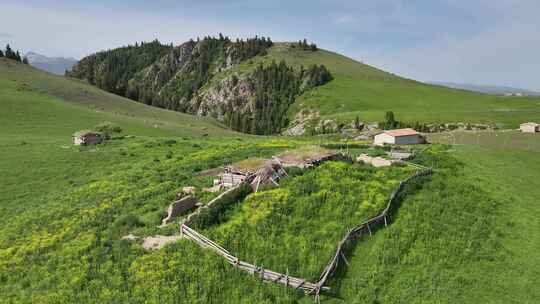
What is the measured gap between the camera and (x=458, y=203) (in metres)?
26.7

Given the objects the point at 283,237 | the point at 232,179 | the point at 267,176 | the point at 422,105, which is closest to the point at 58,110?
the point at 232,179

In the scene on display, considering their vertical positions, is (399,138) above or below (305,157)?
above

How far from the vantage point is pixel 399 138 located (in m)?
54.5

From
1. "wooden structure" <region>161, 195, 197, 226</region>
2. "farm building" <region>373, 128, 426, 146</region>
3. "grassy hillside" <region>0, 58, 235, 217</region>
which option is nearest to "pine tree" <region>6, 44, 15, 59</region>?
"grassy hillside" <region>0, 58, 235, 217</region>

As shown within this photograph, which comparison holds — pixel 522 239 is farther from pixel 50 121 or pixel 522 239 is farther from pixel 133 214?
pixel 50 121

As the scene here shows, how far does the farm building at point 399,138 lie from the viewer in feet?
178

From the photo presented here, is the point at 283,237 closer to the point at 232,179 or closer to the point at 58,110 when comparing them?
the point at 232,179

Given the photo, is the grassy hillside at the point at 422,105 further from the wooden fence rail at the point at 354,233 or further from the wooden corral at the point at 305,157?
the wooden fence rail at the point at 354,233

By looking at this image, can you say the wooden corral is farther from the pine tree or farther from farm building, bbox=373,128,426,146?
the pine tree

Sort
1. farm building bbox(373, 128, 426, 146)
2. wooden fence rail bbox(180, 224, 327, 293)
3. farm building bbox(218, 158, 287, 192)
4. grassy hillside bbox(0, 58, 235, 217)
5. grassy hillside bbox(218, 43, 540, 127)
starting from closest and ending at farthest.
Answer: wooden fence rail bbox(180, 224, 327, 293) → farm building bbox(218, 158, 287, 192) → grassy hillside bbox(0, 58, 235, 217) → farm building bbox(373, 128, 426, 146) → grassy hillside bbox(218, 43, 540, 127)

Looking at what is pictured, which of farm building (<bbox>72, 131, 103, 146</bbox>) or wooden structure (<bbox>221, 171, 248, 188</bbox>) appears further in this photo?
farm building (<bbox>72, 131, 103, 146</bbox>)

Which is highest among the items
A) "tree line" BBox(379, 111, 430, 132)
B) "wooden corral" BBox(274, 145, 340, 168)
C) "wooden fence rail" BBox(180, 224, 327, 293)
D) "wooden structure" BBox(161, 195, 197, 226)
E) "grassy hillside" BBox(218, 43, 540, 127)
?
"grassy hillside" BBox(218, 43, 540, 127)

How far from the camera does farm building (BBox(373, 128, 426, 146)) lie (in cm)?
5438

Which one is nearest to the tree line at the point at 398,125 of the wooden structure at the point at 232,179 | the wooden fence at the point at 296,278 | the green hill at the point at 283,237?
the green hill at the point at 283,237
